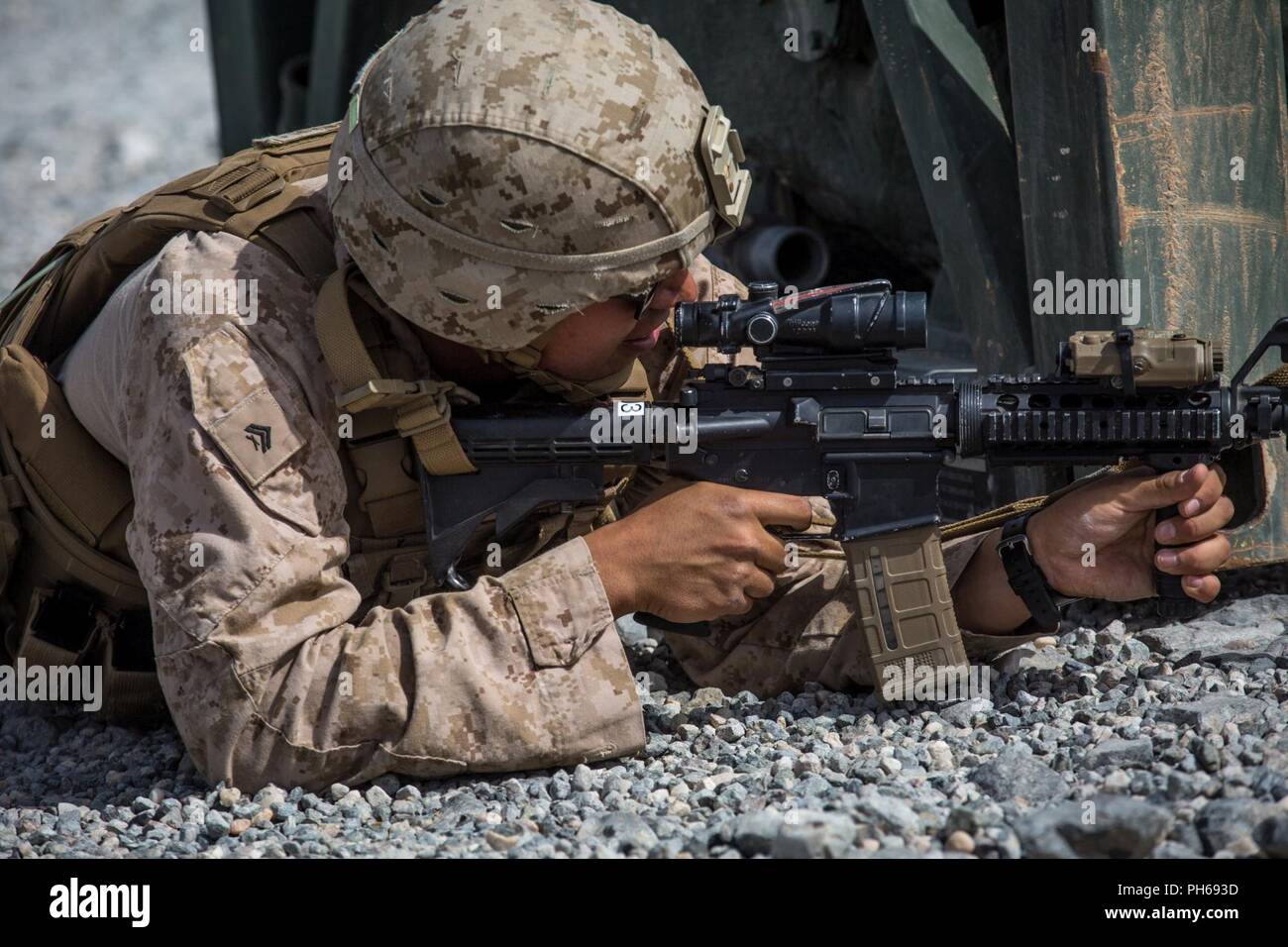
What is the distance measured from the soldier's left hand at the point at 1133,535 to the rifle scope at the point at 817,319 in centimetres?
49

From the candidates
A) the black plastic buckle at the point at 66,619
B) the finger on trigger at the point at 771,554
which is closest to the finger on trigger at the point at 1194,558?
the finger on trigger at the point at 771,554

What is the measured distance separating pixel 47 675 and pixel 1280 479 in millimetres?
3092

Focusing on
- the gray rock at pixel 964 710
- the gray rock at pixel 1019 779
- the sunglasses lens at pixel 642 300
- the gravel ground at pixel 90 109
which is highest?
the gravel ground at pixel 90 109

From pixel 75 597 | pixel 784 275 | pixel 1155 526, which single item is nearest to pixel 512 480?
pixel 75 597

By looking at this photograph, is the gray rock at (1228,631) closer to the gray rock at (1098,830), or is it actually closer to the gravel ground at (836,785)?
the gravel ground at (836,785)

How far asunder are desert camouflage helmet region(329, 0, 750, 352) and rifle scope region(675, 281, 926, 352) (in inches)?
5.9

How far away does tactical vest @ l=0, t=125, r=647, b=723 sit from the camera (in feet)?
10.7

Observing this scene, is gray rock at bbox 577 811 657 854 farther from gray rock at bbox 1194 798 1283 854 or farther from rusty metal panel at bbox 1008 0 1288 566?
rusty metal panel at bbox 1008 0 1288 566

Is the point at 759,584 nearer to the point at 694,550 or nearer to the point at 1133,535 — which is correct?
the point at 694,550

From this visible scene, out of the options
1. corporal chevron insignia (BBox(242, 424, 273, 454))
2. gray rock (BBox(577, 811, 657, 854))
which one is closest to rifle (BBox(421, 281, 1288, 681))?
corporal chevron insignia (BBox(242, 424, 273, 454))

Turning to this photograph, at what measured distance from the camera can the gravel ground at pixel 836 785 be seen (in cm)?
254

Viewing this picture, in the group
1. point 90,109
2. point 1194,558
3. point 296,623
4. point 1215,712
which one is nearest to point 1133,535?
point 1194,558

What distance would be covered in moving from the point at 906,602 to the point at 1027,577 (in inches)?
10.7

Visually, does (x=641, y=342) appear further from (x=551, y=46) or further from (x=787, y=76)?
A: (x=787, y=76)
